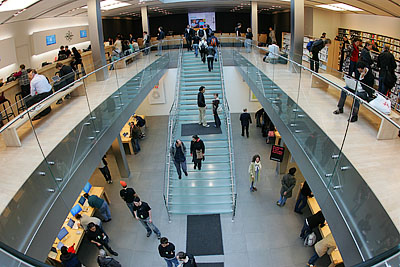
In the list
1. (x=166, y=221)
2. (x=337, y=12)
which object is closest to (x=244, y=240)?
(x=166, y=221)

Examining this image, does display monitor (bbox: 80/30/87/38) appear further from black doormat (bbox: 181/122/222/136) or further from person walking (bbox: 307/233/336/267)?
person walking (bbox: 307/233/336/267)

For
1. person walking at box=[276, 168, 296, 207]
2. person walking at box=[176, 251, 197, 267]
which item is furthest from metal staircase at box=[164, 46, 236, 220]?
person walking at box=[176, 251, 197, 267]

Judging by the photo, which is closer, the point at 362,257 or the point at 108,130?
the point at 362,257

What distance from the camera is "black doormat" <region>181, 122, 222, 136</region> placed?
10438 millimetres

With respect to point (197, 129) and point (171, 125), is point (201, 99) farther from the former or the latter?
point (171, 125)

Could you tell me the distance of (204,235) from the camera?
7.52 metres

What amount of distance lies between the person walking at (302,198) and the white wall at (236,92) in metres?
9.22

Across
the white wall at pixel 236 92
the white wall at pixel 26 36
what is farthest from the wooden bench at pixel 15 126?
the white wall at pixel 236 92

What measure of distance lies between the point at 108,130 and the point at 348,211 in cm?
583

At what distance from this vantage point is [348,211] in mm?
3609

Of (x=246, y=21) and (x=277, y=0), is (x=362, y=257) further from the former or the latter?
(x=246, y=21)

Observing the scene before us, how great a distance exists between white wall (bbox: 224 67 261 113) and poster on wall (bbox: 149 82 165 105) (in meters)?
3.88

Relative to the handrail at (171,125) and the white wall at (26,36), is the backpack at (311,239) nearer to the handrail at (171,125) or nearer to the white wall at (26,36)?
the handrail at (171,125)

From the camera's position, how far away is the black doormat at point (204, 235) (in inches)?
278
